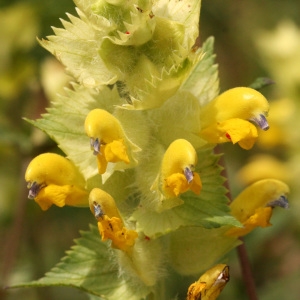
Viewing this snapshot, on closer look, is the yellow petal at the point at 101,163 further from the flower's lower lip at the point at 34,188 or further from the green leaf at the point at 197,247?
the green leaf at the point at 197,247

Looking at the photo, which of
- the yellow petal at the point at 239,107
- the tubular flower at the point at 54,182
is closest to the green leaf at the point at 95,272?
the tubular flower at the point at 54,182

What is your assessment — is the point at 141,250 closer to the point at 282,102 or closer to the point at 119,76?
the point at 119,76

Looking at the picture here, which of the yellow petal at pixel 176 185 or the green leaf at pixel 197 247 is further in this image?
the green leaf at pixel 197 247

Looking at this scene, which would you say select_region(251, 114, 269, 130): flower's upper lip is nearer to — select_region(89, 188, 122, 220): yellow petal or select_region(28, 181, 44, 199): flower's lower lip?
select_region(89, 188, 122, 220): yellow petal

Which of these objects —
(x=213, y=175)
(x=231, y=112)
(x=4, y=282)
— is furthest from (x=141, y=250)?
(x=4, y=282)

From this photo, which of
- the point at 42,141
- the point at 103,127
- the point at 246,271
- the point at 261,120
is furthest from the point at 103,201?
the point at 42,141

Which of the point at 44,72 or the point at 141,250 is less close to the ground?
the point at 44,72
